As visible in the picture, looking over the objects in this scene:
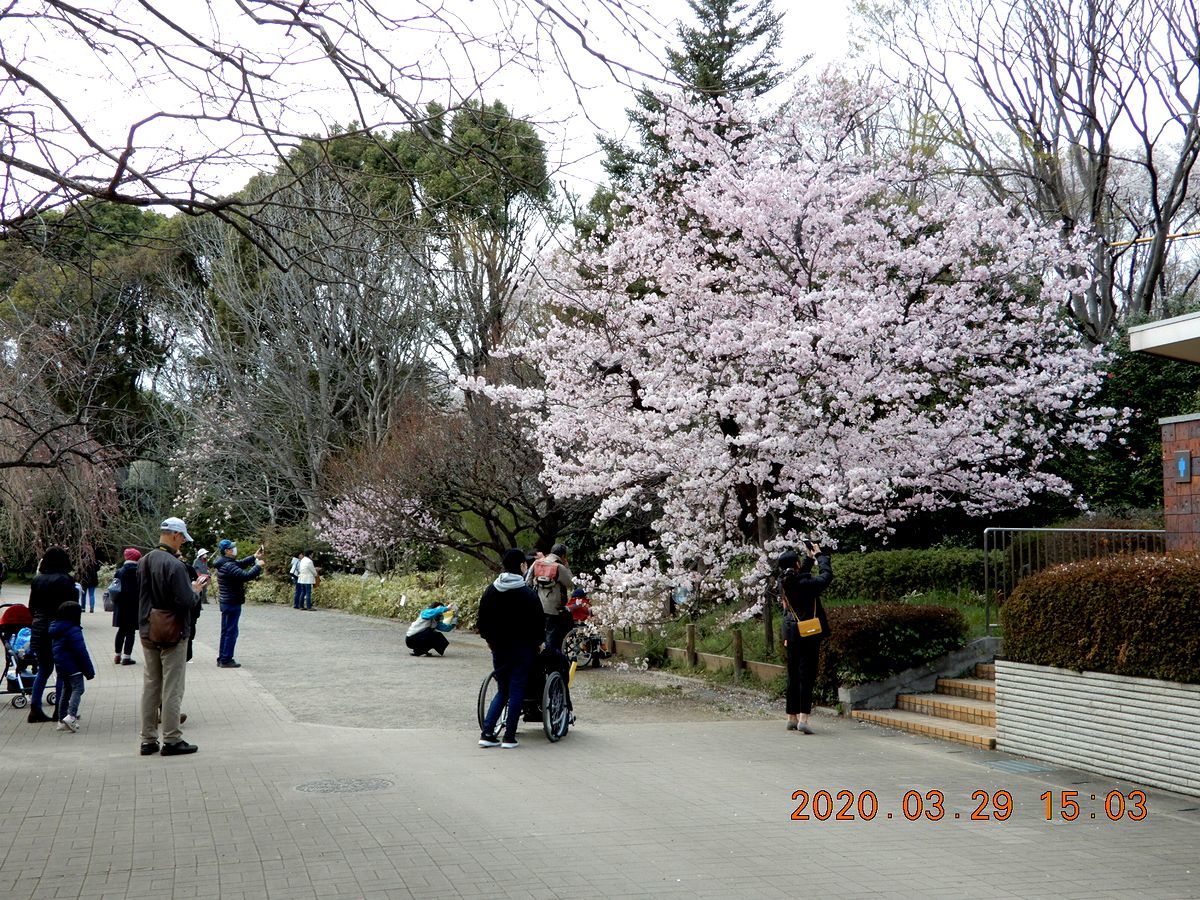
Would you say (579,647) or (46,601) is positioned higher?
(46,601)

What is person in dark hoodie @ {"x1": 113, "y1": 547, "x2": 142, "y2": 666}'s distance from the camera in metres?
15.7

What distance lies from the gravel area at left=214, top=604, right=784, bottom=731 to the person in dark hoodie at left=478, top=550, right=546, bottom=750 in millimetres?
1564

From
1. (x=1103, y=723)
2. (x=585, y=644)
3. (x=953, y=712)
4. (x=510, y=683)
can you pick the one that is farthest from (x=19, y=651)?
(x=1103, y=723)

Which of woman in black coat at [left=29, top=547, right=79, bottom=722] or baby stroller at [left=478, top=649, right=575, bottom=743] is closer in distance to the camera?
baby stroller at [left=478, top=649, right=575, bottom=743]

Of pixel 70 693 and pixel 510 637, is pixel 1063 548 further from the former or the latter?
pixel 70 693

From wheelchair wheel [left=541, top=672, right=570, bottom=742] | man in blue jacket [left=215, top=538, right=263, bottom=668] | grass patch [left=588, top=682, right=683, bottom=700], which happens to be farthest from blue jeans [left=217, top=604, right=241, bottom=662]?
wheelchair wheel [left=541, top=672, right=570, bottom=742]

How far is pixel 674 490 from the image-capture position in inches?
662

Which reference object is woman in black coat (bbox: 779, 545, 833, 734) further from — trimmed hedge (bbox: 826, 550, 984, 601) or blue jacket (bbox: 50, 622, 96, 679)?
blue jacket (bbox: 50, 622, 96, 679)

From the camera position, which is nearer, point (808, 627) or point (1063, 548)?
point (808, 627)

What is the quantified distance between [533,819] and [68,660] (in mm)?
6429

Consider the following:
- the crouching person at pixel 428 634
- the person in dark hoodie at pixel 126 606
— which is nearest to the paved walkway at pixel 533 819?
the person in dark hoodie at pixel 126 606

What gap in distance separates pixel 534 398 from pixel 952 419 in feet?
21.2

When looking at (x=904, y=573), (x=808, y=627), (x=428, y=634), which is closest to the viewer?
(x=808, y=627)

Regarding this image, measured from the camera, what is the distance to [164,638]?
9.98 meters
